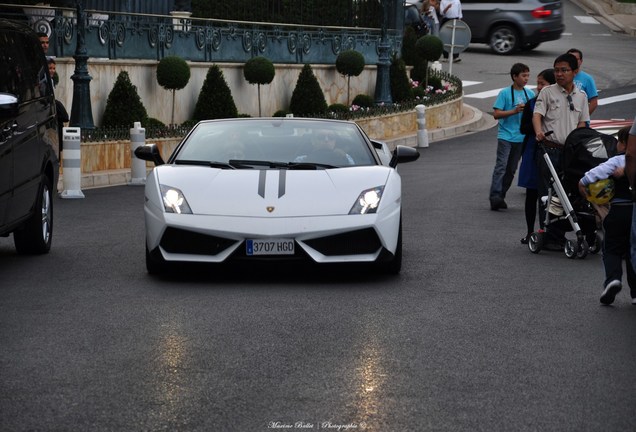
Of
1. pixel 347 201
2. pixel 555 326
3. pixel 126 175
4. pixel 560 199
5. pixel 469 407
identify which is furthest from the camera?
pixel 126 175

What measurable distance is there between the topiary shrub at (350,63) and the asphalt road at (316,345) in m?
17.5

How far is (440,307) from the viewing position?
371 inches

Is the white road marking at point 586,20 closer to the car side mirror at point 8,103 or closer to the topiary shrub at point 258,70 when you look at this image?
the topiary shrub at point 258,70

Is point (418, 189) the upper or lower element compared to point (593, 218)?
lower

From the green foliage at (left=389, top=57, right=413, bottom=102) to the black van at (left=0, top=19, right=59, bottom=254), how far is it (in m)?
19.1

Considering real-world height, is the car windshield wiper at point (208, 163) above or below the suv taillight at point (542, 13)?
above

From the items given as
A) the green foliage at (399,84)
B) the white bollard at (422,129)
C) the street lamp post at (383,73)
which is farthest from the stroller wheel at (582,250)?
the green foliage at (399,84)

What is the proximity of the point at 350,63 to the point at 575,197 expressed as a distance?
58.4ft

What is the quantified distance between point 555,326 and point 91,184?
42.1 ft

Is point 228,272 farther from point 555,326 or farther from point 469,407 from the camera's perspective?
point 469,407

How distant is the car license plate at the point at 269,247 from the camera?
1027cm

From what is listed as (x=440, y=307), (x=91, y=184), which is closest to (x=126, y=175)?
(x=91, y=184)

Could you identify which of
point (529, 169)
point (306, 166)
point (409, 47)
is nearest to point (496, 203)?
point (529, 169)

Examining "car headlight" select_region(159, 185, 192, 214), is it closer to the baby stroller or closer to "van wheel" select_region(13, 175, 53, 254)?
"van wheel" select_region(13, 175, 53, 254)
